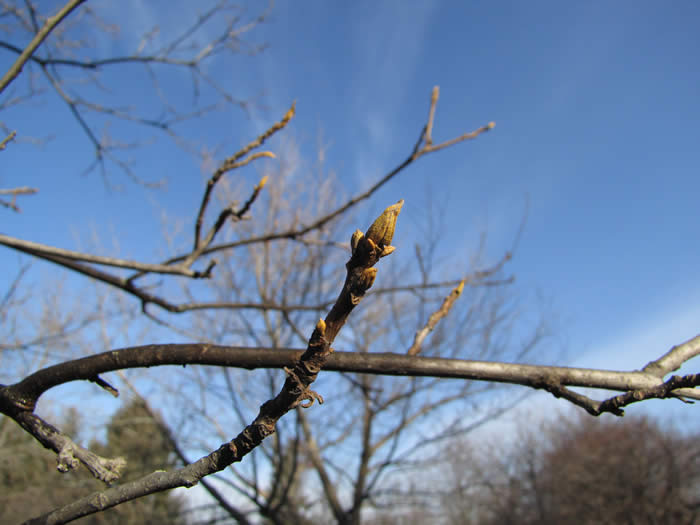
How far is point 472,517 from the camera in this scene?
67.6ft

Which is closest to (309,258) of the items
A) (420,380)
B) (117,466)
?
(420,380)

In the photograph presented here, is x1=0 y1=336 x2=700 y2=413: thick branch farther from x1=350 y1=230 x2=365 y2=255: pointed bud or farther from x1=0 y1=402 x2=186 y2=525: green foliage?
x1=0 y1=402 x2=186 y2=525: green foliage

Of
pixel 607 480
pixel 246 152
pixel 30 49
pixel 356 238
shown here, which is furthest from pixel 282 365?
pixel 607 480

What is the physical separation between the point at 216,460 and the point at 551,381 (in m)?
0.83

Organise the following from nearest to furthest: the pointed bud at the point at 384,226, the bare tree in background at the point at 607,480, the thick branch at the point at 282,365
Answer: the pointed bud at the point at 384,226
the thick branch at the point at 282,365
the bare tree in background at the point at 607,480

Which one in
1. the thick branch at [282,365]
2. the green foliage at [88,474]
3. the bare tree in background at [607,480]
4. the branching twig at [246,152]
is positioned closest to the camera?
the thick branch at [282,365]

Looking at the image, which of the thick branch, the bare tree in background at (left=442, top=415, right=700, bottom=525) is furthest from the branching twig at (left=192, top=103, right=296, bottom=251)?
the bare tree in background at (left=442, top=415, right=700, bottom=525)

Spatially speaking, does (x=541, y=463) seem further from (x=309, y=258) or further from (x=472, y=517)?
(x=309, y=258)

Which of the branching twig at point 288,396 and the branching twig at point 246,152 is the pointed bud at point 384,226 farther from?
the branching twig at point 246,152

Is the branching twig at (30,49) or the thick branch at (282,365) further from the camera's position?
A: the branching twig at (30,49)

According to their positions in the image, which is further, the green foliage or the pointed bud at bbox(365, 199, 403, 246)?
the green foliage

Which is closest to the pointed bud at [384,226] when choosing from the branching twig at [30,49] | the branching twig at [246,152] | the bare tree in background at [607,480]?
Result: the branching twig at [246,152]

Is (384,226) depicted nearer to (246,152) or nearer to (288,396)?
(288,396)

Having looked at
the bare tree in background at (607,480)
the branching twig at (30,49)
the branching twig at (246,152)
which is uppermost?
the branching twig at (30,49)
